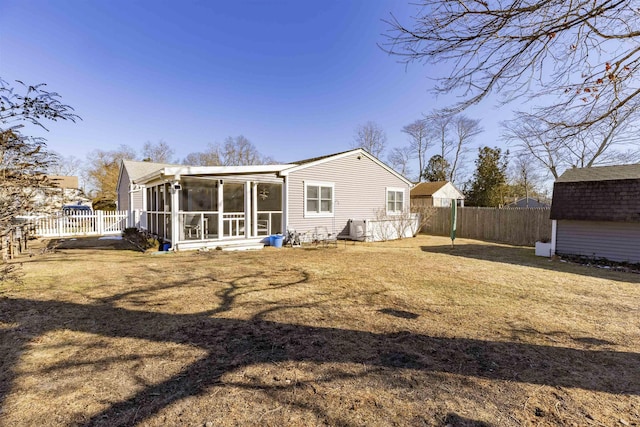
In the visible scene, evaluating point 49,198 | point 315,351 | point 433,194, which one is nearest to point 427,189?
point 433,194

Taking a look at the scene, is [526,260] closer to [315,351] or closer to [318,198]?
[318,198]

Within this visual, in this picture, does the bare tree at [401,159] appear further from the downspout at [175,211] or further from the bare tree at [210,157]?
the downspout at [175,211]

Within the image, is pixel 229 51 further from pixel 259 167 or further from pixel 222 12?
pixel 259 167

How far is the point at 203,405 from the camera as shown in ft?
7.09

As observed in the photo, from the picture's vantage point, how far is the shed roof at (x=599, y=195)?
8312mm

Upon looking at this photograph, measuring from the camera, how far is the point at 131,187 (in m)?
16.0

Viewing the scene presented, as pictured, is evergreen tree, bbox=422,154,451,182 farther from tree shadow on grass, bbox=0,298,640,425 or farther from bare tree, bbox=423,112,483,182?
tree shadow on grass, bbox=0,298,640,425

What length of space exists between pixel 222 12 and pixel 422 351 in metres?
12.7

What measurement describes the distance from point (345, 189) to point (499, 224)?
8.11 m

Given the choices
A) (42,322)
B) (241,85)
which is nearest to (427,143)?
(241,85)

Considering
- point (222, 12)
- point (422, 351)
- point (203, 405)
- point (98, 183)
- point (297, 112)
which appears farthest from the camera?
point (98, 183)

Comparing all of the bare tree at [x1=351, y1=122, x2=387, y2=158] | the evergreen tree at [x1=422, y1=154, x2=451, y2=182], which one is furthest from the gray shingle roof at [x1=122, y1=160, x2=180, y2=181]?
the evergreen tree at [x1=422, y1=154, x2=451, y2=182]

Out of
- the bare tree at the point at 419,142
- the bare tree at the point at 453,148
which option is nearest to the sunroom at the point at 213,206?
the bare tree at the point at 453,148

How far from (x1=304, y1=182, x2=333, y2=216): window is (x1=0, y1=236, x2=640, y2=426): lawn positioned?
6.45m
